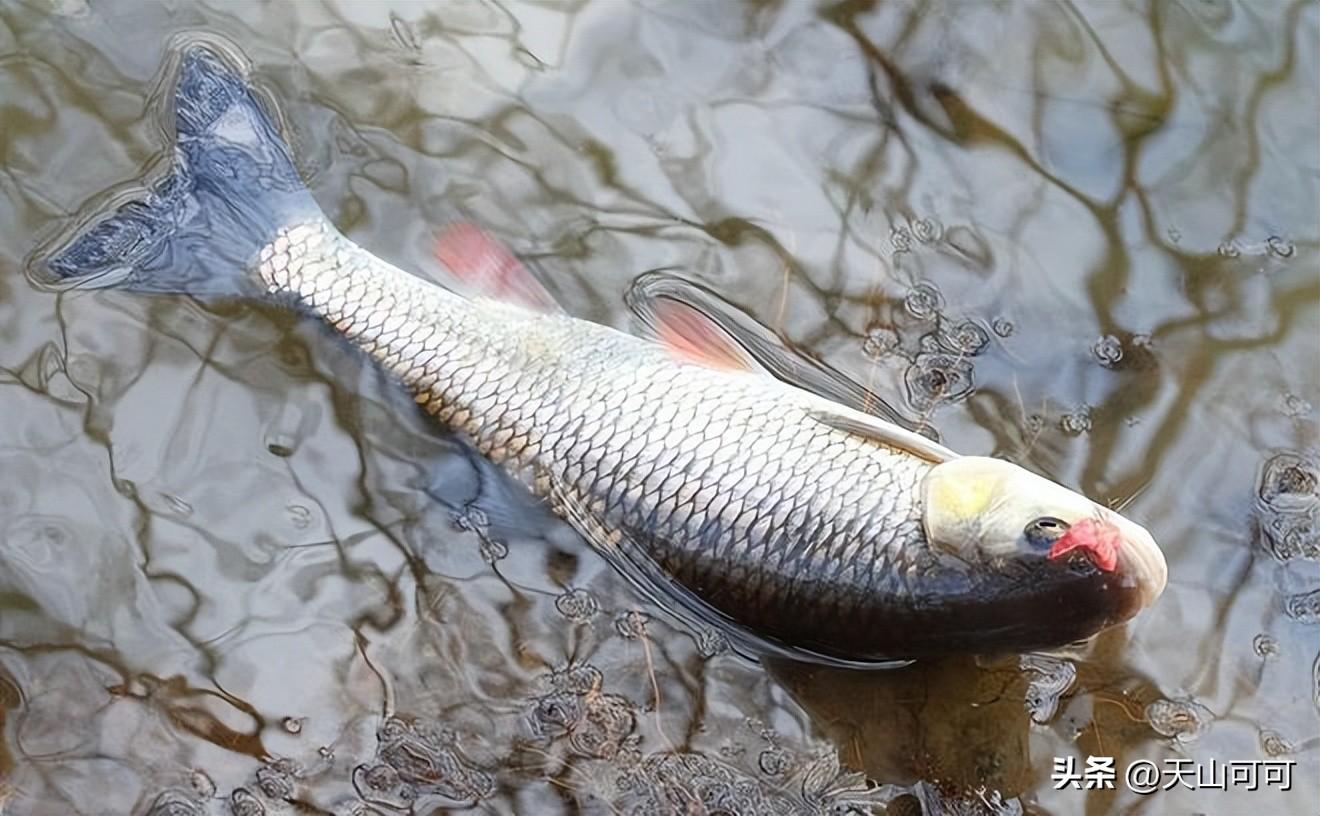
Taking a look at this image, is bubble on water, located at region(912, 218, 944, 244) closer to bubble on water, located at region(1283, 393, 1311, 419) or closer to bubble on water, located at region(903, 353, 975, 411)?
bubble on water, located at region(903, 353, 975, 411)

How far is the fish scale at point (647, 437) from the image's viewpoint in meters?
2.58

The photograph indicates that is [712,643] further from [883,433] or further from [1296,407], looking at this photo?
[1296,407]

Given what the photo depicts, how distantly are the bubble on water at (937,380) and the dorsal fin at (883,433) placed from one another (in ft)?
1.06

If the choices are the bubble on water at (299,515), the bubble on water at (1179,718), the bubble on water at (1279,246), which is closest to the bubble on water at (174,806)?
the bubble on water at (299,515)

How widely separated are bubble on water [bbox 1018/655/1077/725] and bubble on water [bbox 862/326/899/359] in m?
0.85

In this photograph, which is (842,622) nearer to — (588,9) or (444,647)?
(444,647)

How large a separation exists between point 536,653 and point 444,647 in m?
0.23

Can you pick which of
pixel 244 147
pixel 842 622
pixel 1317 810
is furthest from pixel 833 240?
pixel 1317 810

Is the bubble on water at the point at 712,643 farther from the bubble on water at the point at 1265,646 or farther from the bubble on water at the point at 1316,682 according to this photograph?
the bubble on water at the point at 1316,682

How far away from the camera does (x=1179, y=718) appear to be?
2824 millimetres

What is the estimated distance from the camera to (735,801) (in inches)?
109

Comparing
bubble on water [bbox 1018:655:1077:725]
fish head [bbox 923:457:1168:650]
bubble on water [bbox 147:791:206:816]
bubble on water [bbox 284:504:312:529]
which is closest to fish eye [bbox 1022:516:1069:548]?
fish head [bbox 923:457:1168:650]

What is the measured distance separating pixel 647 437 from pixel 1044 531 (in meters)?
0.89

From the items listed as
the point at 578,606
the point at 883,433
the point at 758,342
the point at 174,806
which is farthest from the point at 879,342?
the point at 174,806
